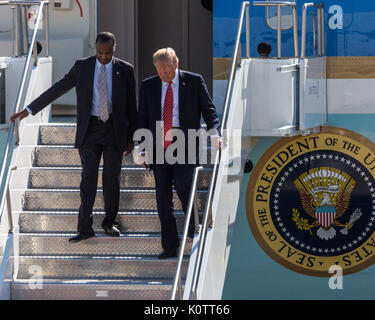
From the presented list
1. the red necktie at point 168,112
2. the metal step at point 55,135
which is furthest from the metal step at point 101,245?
the metal step at point 55,135

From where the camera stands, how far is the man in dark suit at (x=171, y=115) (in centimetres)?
708

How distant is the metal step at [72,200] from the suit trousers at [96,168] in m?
0.50

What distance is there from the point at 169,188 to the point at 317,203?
2459 millimetres

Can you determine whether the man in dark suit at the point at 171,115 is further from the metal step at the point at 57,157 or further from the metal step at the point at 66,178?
the metal step at the point at 57,157

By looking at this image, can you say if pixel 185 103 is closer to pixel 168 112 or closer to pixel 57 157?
pixel 168 112

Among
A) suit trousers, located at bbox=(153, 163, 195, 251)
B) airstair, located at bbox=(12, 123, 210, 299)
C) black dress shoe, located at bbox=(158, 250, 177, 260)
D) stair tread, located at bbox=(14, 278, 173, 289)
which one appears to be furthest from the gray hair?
stair tread, located at bbox=(14, 278, 173, 289)

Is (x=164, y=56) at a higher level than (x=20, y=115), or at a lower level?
higher

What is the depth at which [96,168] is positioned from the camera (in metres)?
7.36

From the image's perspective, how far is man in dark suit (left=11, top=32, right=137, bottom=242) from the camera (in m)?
7.31

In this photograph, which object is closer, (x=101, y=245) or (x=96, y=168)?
(x=96, y=168)

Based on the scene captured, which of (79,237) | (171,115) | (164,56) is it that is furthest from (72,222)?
(164,56)

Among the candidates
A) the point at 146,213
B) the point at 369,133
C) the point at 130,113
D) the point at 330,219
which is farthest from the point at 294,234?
the point at 130,113

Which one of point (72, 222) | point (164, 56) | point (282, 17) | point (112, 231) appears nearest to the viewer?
point (164, 56)

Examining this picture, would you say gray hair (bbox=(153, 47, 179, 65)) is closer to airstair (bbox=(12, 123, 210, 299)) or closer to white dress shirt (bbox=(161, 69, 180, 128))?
white dress shirt (bbox=(161, 69, 180, 128))
